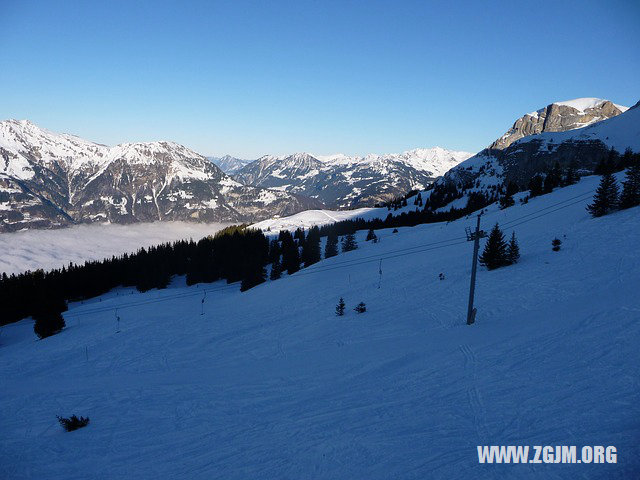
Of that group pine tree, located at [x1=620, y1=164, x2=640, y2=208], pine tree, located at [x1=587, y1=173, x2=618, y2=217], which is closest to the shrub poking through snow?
pine tree, located at [x1=587, y1=173, x2=618, y2=217]

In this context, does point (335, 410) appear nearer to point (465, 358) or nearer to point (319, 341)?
point (465, 358)

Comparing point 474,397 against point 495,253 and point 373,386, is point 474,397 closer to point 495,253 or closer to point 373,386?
point 373,386

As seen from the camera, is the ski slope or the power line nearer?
the ski slope

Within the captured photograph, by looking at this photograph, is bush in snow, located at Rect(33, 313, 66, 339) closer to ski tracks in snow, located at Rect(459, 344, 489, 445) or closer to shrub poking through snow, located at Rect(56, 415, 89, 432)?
shrub poking through snow, located at Rect(56, 415, 89, 432)

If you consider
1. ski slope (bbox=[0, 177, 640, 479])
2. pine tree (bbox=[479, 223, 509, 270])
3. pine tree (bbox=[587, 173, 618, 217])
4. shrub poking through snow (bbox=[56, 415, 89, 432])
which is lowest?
shrub poking through snow (bbox=[56, 415, 89, 432])

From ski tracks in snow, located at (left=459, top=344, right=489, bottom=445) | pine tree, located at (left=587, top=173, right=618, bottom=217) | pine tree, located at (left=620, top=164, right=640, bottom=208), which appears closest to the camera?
ski tracks in snow, located at (left=459, top=344, right=489, bottom=445)

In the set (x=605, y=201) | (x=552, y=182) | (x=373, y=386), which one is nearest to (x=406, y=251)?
(x=605, y=201)

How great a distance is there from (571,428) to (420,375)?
6314mm

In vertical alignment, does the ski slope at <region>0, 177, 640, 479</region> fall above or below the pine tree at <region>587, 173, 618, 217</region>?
below

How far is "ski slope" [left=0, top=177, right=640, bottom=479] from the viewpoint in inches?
377

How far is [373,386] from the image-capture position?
1478 cm

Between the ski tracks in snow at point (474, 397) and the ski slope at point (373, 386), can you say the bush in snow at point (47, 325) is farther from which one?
the ski tracks in snow at point (474, 397)

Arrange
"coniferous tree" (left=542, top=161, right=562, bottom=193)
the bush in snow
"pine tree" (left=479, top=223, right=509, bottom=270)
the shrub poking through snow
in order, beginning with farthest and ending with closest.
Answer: "coniferous tree" (left=542, top=161, right=562, bottom=193), the bush in snow, "pine tree" (left=479, top=223, right=509, bottom=270), the shrub poking through snow

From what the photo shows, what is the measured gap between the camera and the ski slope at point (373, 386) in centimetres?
957
